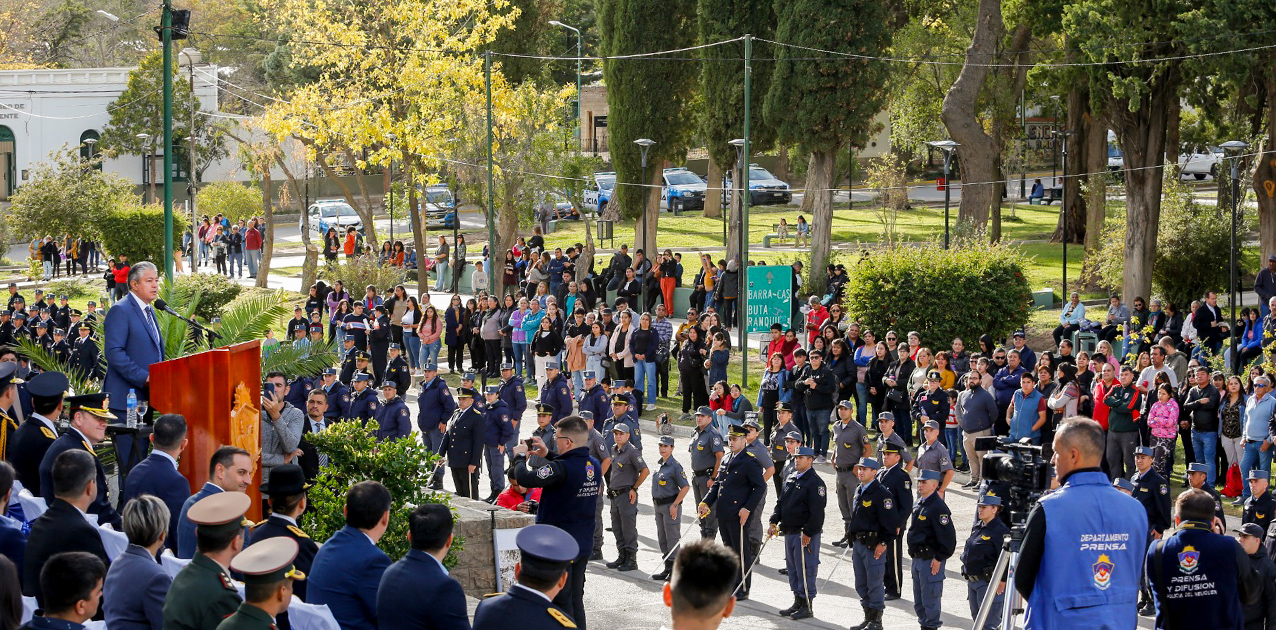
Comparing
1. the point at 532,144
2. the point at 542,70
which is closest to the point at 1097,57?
the point at 532,144

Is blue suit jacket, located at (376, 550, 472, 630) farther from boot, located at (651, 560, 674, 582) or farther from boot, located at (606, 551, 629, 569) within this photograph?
boot, located at (606, 551, 629, 569)

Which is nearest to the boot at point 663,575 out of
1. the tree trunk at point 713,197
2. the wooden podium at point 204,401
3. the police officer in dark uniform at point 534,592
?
the wooden podium at point 204,401

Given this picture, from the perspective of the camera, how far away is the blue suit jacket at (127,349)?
9.39 meters

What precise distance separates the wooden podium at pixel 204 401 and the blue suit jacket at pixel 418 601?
130 inches

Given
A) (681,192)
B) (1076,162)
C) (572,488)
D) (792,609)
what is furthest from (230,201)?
(572,488)

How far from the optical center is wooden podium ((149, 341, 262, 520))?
29.2ft

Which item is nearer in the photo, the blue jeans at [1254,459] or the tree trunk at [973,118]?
the blue jeans at [1254,459]

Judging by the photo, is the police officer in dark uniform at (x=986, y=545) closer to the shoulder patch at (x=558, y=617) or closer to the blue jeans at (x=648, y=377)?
the shoulder patch at (x=558, y=617)

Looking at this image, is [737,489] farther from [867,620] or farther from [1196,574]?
[1196,574]

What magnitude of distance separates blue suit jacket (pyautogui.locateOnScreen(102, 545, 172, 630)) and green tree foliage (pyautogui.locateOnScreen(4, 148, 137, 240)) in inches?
1436

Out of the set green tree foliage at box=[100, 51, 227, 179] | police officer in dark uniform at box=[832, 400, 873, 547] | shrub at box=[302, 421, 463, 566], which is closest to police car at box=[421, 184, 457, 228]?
green tree foliage at box=[100, 51, 227, 179]

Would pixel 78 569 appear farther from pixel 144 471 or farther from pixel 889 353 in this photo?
pixel 889 353

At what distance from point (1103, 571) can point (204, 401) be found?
5654 mm

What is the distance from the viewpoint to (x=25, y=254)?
49.2 metres
